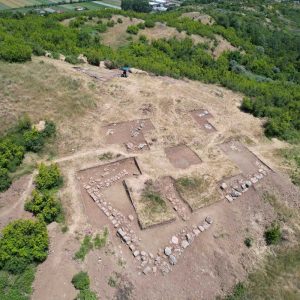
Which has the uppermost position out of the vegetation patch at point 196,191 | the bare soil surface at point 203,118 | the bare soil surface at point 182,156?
the vegetation patch at point 196,191

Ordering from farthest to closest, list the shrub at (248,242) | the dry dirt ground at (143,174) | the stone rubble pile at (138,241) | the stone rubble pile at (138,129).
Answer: the stone rubble pile at (138,129) < the shrub at (248,242) < the stone rubble pile at (138,241) < the dry dirt ground at (143,174)

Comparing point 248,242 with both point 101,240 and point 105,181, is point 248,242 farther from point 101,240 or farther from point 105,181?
point 105,181

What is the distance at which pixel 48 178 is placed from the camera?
68.5 ft

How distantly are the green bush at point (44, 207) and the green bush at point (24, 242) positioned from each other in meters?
0.96

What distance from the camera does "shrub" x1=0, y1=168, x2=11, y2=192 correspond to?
20719 millimetres

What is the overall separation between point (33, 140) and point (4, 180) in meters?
4.05

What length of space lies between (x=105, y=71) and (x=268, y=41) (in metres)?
46.3

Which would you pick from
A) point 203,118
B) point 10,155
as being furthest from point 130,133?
point 10,155

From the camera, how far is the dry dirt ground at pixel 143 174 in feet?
57.6

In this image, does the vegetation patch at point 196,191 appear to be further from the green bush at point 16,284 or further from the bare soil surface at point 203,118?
the green bush at point 16,284

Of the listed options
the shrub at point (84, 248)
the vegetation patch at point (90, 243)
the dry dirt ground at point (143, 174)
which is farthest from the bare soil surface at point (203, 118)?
the shrub at point (84, 248)

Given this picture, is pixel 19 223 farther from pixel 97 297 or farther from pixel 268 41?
pixel 268 41

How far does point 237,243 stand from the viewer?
64.4 ft

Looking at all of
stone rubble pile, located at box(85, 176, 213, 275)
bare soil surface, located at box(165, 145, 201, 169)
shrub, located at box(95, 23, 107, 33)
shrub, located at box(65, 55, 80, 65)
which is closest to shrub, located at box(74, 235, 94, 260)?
stone rubble pile, located at box(85, 176, 213, 275)
